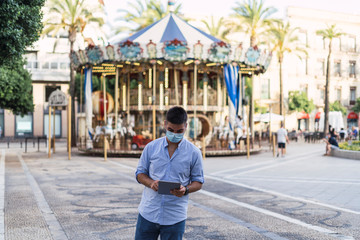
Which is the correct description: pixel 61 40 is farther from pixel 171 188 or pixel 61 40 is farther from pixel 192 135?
pixel 171 188

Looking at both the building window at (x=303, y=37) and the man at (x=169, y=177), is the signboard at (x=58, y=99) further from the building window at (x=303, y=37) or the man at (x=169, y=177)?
the building window at (x=303, y=37)

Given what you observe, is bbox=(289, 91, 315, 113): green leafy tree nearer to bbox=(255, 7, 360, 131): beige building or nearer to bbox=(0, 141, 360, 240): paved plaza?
bbox=(255, 7, 360, 131): beige building

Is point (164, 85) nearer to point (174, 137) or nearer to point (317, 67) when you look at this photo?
point (174, 137)

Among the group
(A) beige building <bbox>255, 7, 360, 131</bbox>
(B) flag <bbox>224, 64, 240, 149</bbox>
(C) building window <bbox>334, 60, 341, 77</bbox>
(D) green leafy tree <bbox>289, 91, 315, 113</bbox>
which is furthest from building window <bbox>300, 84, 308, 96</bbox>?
(B) flag <bbox>224, 64, 240, 149</bbox>

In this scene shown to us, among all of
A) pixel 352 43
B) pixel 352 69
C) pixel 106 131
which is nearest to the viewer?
pixel 106 131

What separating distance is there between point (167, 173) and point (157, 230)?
1.53 feet

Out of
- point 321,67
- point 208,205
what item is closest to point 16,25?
point 208,205

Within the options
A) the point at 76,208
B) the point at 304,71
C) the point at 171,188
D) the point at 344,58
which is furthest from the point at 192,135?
the point at 344,58

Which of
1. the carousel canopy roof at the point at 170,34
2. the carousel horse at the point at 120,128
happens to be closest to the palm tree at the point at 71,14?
the carousel canopy roof at the point at 170,34

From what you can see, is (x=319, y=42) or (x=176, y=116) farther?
(x=319, y=42)

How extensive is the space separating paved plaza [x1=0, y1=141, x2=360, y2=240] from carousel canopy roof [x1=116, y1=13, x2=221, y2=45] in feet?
38.2

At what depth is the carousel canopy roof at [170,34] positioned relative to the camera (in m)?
25.3

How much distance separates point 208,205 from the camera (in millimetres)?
9164

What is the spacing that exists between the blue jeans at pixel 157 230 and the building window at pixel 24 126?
1860 inches
